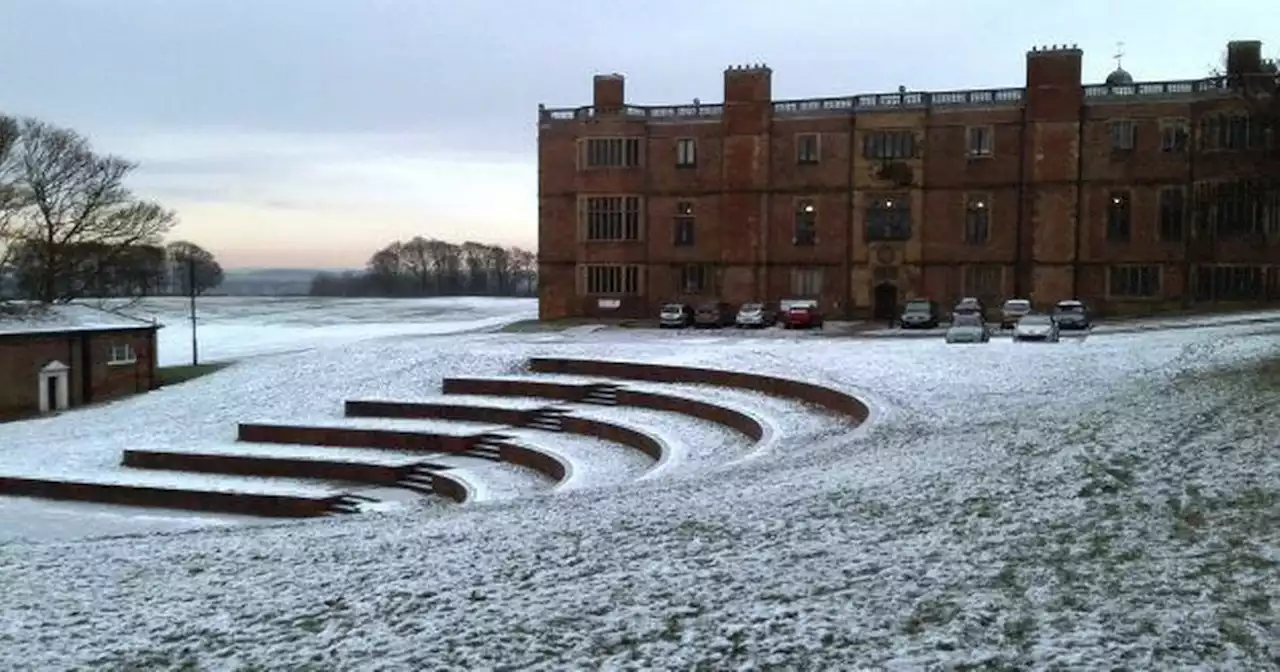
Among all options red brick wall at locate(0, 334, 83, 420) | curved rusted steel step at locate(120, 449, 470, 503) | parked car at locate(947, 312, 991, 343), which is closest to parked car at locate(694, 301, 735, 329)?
parked car at locate(947, 312, 991, 343)

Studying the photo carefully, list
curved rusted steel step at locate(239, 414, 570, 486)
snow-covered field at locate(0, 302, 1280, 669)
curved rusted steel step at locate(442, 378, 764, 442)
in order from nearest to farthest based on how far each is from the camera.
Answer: snow-covered field at locate(0, 302, 1280, 669) → curved rusted steel step at locate(239, 414, 570, 486) → curved rusted steel step at locate(442, 378, 764, 442)

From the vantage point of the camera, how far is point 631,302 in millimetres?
59344

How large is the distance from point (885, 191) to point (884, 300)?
5.84 meters

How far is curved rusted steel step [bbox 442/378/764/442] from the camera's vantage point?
23.6 metres

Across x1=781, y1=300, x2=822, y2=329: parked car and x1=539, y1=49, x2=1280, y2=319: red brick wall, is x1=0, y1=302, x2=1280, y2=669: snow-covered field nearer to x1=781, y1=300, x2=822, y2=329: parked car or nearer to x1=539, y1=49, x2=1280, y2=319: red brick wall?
x1=781, y1=300, x2=822, y2=329: parked car

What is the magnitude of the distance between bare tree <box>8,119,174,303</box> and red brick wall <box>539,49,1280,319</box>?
79.2 ft

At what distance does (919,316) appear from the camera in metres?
→ 48.0

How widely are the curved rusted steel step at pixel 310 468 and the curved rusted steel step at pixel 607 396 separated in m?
6.06

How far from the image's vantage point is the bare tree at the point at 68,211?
189ft

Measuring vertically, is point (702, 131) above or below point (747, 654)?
above

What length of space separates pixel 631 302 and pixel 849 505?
47949 millimetres

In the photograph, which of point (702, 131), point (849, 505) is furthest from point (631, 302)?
point (849, 505)

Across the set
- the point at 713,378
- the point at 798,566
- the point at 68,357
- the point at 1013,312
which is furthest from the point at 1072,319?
the point at 68,357

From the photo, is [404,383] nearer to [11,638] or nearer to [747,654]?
[11,638]
